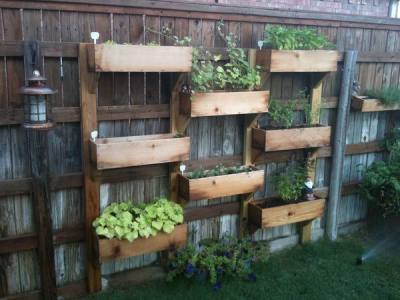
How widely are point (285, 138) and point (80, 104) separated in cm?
186

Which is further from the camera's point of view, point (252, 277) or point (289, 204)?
point (289, 204)

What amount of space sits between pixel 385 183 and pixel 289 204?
1162 mm

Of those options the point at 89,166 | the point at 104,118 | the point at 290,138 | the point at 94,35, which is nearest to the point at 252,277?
the point at 290,138

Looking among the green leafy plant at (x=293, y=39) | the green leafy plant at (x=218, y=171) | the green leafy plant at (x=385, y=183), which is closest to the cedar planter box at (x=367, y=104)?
the green leafy plant at (x=385, y=183)

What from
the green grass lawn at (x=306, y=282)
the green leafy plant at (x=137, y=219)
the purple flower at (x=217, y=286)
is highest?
the green leafy plant at (x=137, y=219)

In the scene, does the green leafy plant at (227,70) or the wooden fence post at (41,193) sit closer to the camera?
the wooden fence post at (41,193)

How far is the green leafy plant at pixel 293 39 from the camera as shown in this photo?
12.5ft

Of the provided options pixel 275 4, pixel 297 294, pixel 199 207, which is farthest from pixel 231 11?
A: pixel 275 4

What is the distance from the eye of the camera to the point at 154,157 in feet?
11.2

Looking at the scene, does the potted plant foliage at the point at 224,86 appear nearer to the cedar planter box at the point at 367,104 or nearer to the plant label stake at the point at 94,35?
the plant label stake at the point at 94,35

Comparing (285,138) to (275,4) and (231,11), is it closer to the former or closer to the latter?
(231,11)

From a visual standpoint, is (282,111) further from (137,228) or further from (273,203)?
(137,228)

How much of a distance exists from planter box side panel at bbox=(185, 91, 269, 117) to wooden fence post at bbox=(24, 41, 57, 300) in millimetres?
1180

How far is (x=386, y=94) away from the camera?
4621 mm
